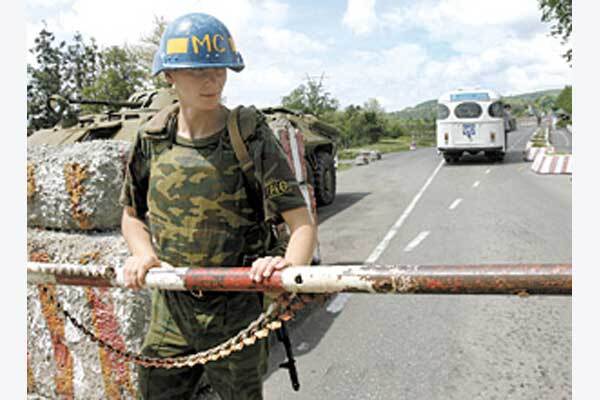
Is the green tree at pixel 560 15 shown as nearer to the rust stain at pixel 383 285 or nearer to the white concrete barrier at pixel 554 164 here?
the white concrete barrier at pixel 554 164

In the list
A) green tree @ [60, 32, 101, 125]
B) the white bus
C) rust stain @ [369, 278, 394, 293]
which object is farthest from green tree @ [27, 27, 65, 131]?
rust stain @ [369, 278, 394, 293]

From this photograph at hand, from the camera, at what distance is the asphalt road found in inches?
152

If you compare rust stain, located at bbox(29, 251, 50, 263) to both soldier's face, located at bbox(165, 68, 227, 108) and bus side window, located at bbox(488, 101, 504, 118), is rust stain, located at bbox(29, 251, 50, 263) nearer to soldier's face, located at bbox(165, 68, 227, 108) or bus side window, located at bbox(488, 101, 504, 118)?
soldier's face, located at bbox(165, 68, 227, 108)

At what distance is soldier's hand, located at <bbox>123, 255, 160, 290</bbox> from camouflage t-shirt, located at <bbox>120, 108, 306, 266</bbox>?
21 centimetres

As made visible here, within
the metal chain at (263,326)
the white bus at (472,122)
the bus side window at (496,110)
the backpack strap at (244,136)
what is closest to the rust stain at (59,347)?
A: the metal chain at (263,326)

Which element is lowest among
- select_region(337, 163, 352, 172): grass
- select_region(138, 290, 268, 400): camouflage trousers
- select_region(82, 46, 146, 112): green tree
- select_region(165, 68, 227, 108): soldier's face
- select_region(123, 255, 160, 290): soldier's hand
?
select_region(138, 290, 268, 400): camouflage trousers

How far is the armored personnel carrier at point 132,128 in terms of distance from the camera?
7.44 metres

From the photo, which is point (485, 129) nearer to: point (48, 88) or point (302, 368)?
point (302, 368)

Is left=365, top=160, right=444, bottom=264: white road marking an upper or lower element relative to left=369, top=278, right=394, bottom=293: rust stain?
lower

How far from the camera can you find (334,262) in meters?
7.33

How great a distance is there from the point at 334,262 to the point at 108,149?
4300 mm

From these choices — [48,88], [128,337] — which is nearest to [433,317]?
[128,337]

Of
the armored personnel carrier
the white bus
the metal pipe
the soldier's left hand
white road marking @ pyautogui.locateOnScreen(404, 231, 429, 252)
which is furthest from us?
the white bus

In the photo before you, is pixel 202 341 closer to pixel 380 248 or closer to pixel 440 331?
pixel 440 331
